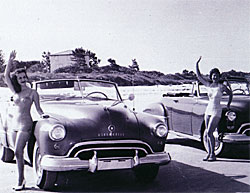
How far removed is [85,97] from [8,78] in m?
1.23

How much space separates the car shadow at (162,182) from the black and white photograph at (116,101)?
0.04 ft

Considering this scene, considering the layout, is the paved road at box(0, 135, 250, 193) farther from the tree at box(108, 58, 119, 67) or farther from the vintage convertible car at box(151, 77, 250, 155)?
the tree at box(108, 58, 119, 67)

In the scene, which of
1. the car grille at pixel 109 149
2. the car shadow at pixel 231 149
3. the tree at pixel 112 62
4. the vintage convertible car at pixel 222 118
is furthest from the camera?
the tree at pixel 112 62

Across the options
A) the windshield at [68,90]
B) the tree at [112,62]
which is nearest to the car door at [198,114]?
the tree at [112,62]

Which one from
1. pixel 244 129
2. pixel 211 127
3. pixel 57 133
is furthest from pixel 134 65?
pixel 57 133

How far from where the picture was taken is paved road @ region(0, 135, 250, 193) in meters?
3.78

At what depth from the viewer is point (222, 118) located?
563cm

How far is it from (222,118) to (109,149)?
2791 mm

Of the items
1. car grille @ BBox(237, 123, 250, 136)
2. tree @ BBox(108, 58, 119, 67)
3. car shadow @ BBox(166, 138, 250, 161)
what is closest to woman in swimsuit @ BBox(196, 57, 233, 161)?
car grille @ BBox(237, 123, 250, 136)

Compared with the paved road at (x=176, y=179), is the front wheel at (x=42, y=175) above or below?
above

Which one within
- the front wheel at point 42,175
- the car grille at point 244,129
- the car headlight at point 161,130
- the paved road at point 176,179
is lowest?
the paved road at point 176,179

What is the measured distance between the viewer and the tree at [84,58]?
20.7 feet

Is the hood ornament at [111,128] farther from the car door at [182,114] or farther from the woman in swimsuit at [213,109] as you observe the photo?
the car door at [182,114]

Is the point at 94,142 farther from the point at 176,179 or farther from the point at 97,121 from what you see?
the point at 176,179
